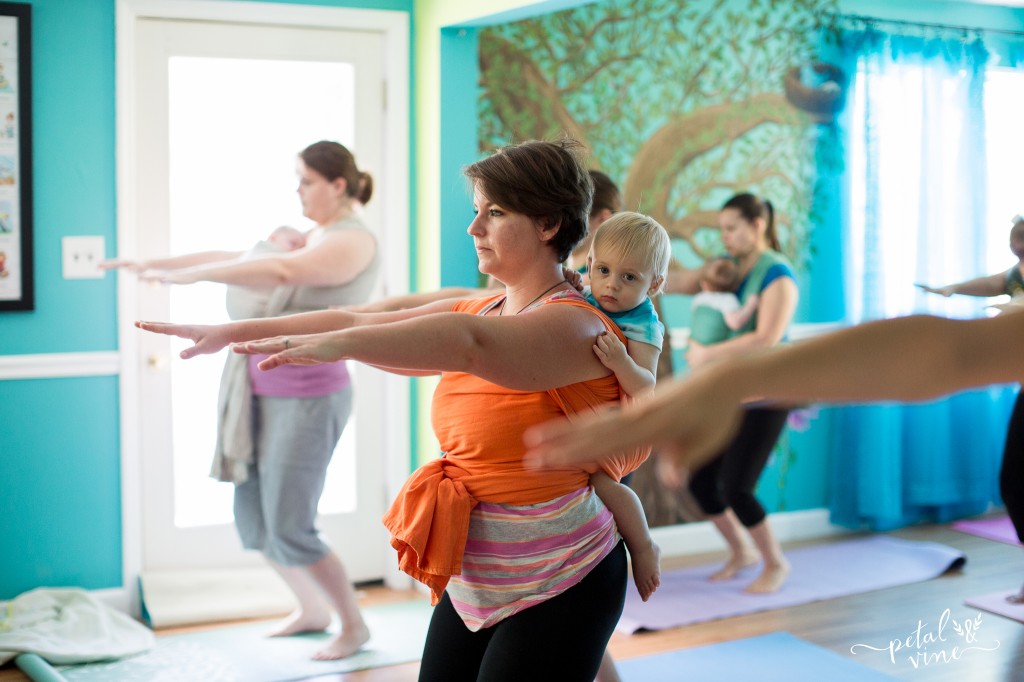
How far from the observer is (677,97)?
4.27 m

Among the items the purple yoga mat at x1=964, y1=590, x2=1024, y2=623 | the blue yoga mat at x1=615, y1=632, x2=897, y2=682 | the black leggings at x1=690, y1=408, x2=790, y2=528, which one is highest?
the black leggings at x1=690, y1=408, x2=790, y2=528

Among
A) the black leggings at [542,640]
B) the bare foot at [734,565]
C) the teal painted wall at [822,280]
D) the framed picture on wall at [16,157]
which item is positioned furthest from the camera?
the teal painted wall at [822,280]

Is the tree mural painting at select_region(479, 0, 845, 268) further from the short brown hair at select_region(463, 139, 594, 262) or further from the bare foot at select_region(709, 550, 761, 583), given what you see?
the short brown hair at select_region(463, 139, 594, 262)

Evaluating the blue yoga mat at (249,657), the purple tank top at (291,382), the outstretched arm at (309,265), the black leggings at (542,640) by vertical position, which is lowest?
the blue yoga mat at (249,657)

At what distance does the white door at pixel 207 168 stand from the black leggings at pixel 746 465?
146cm

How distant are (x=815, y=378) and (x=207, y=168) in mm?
3303

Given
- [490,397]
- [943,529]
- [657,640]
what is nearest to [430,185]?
[657,640]

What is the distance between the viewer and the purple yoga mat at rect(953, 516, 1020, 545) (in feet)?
15.2

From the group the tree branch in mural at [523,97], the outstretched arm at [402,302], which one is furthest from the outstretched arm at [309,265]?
the tree branch in mural at [523,97]

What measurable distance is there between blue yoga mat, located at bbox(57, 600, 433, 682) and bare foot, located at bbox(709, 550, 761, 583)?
119 cm

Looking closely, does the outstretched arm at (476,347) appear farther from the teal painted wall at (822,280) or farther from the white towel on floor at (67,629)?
the teal painted wall at (822,280)

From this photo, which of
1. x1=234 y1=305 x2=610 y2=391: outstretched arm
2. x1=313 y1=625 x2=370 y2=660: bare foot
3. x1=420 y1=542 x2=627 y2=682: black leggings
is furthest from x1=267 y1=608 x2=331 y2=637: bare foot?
x1=234 y1=305 x2=610 y2=391: outstretched arm

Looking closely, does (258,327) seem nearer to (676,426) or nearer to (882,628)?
(676,426)

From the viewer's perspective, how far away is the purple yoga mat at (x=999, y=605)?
3.59 metres
